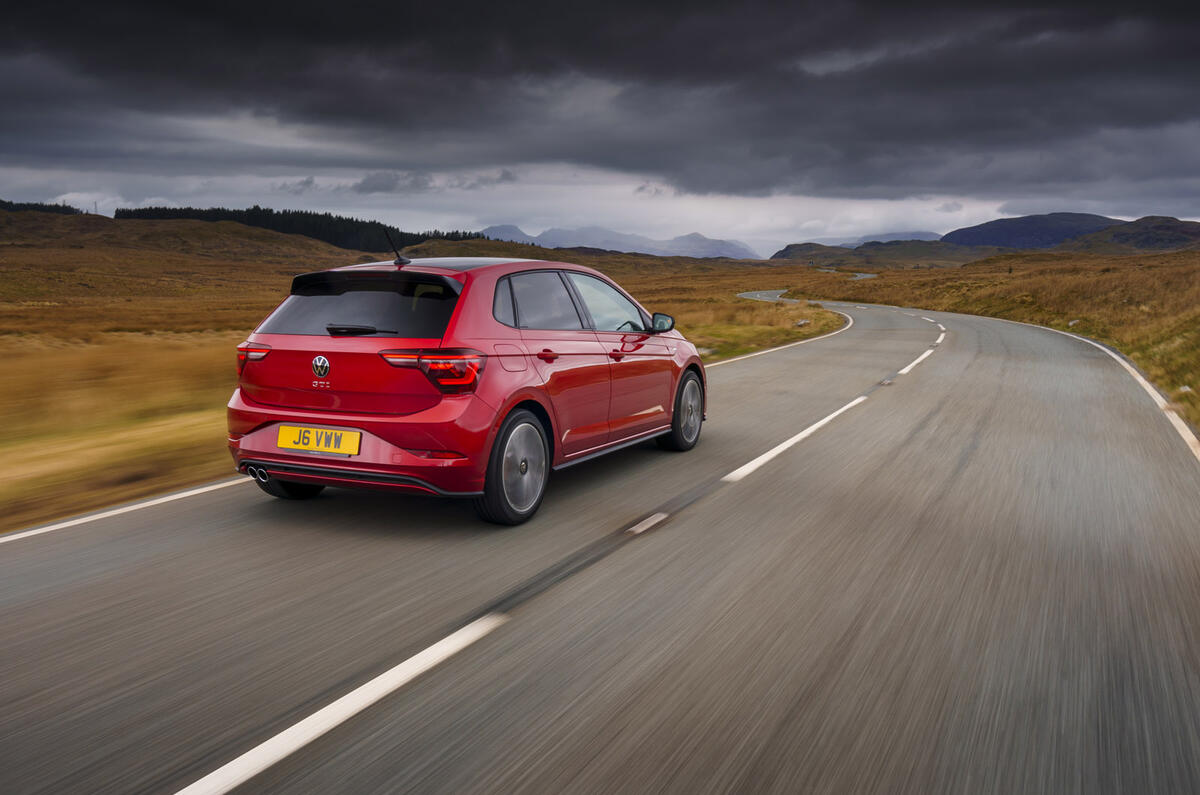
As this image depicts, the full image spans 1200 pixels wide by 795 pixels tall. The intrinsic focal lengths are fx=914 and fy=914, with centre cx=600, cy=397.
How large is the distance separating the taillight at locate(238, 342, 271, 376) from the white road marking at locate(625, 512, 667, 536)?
8.12 ft

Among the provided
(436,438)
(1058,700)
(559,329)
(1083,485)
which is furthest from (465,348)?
(1083,485)

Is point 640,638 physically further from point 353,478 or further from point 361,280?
point 361,280

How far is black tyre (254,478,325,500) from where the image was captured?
20.5 feet

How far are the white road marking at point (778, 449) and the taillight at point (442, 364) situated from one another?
2.62m

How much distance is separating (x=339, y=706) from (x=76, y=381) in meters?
11.1

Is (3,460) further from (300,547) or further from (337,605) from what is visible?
(337,605)

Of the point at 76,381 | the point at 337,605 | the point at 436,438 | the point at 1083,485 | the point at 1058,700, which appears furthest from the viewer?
the point at 76,381

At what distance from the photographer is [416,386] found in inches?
205

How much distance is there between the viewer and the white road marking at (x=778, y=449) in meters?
7.26

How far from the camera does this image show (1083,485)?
710 cm

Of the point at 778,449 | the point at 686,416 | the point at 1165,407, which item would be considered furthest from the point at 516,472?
the point at 1165,407

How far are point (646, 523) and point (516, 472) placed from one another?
0.88 meters

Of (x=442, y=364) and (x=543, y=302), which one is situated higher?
(x=543, y=302)

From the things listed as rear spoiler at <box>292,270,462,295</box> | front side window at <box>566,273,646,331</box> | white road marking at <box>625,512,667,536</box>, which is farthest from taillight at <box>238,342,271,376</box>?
white road marking at <box>625,512,667,536</box>
